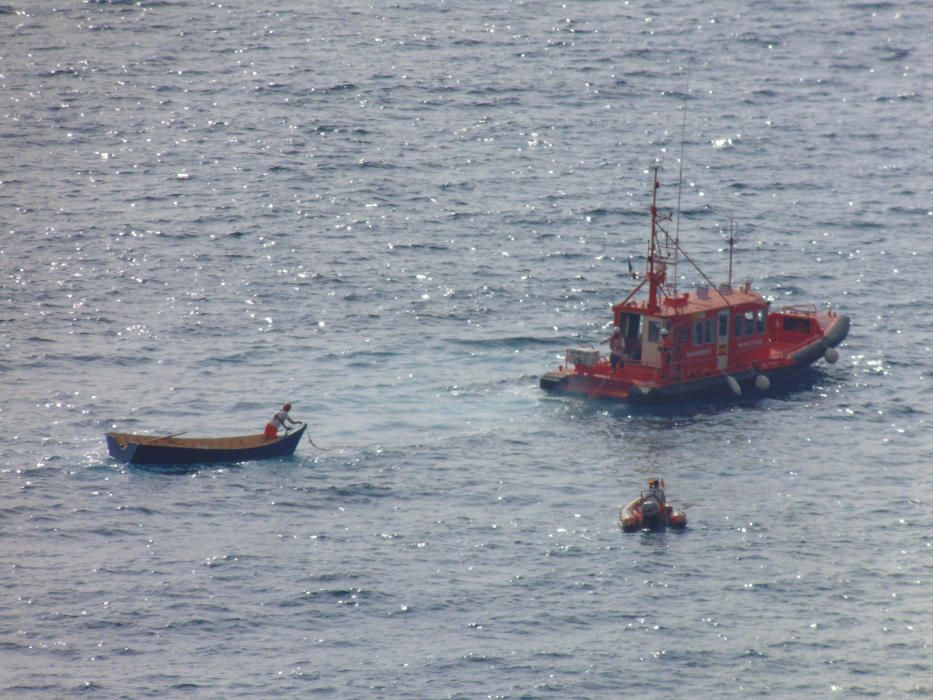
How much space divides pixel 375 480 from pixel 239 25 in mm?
78231

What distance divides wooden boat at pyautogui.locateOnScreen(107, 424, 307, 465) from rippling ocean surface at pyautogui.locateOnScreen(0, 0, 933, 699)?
668mm

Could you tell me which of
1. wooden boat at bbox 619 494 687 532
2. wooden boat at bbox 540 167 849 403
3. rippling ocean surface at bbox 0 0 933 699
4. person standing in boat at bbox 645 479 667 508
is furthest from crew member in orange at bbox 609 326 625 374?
wooden boat at bbox 619 494 687 532

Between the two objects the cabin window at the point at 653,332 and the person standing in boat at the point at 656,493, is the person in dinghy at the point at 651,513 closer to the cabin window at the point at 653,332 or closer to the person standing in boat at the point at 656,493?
the person standing in boat at the point at 656,493

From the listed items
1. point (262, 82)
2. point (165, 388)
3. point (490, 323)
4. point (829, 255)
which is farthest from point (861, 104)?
point (165, 388)

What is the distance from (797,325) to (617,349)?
31.3 feet

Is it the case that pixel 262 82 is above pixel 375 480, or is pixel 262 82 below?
above

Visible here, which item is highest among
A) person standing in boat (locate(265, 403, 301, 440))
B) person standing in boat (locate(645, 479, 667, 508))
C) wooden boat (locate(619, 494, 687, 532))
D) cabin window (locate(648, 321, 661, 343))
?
cabin window (locate(648, 321, 661, 343))

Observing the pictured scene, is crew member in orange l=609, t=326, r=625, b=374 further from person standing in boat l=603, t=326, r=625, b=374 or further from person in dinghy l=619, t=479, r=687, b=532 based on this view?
person in dinghy l=619, t=479, r=687, b=532

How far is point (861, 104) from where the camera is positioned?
12269cm

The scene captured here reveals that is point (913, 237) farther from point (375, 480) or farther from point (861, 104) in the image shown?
point (375, 480)

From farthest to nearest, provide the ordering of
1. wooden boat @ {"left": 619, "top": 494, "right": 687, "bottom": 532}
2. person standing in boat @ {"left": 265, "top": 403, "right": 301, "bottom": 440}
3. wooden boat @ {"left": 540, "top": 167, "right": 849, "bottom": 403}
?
wooden boat @ {"left": 540, "top": 167, "right": 849, "bottom": 403} < person standing in boat @ {"left": 265, "top": 403, "right": 301, "bottom": 440} < wooden boat @ {"left": 619, "top": 494, "right": 687, "bottom": 532}

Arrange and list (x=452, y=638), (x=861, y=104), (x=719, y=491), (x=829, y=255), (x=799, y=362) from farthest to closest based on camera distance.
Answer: (x=861, y=104)
(x=829, y=255)
(x=799, y=362)
(x=719, y=491)
(x=452, y=638)

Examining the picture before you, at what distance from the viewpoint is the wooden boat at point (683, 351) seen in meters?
76.4

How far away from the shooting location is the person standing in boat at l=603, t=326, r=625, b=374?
77.4m
